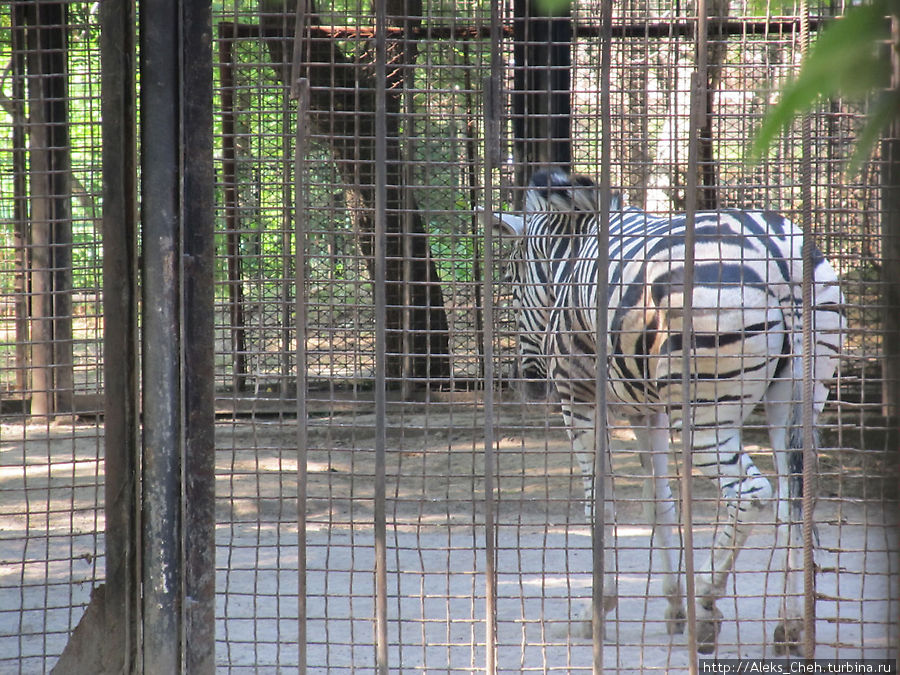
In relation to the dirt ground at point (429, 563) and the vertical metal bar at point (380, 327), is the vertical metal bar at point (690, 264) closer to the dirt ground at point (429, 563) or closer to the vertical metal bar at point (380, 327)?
the dirt ground at point (429, 563)

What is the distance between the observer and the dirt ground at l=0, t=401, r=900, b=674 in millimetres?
2979

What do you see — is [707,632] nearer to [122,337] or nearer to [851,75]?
[122,337]

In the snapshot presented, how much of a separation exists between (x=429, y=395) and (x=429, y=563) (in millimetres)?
1310

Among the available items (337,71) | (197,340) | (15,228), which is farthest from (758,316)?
(15,228)

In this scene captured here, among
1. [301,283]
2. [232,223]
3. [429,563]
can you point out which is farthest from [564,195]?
[232,223]

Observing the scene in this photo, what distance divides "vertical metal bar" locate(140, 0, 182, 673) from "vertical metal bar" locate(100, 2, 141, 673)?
75 mm

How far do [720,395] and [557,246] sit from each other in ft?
5.91

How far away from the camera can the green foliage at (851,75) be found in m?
0.73

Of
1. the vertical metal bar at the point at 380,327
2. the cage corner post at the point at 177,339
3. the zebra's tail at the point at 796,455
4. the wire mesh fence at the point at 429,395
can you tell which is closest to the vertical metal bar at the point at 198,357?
the cage corner post at the point at 177,339

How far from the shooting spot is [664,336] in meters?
4.08

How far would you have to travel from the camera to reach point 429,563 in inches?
210

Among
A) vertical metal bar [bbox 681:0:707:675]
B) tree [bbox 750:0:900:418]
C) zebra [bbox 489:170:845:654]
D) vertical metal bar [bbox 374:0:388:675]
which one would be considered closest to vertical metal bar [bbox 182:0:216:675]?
vertical metal bar [bbox 374:0:388:675]

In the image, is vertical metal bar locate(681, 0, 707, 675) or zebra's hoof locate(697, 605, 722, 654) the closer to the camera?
vertical metal bar locate(681, 0, 707, 675)

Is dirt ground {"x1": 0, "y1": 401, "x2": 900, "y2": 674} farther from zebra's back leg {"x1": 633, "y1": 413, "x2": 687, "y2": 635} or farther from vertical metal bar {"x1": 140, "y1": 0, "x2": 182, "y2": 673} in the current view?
vertical metal bar {"x1": 140, "y1": 0, "x2": 182, "y2": 673}
